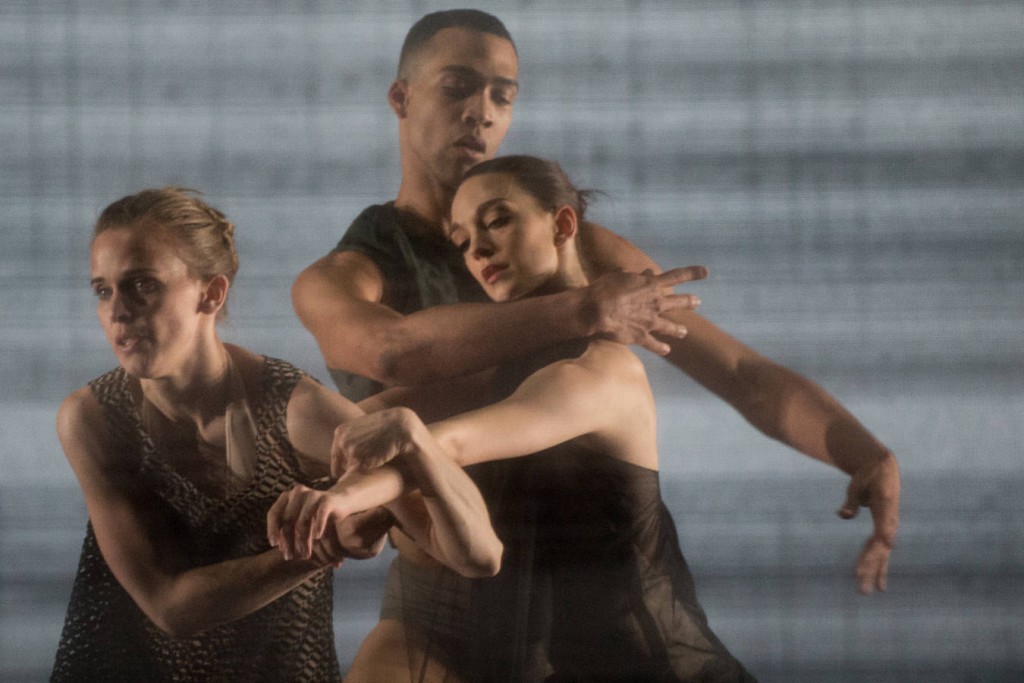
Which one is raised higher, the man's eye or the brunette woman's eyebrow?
the man's eye

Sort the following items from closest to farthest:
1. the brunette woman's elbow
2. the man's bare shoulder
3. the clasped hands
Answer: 1. the clasped hands
2. the brunette woman's elbow
3. the man's bare shoulder

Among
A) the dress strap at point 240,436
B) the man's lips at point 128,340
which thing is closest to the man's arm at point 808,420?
the dress strap at point 240,436

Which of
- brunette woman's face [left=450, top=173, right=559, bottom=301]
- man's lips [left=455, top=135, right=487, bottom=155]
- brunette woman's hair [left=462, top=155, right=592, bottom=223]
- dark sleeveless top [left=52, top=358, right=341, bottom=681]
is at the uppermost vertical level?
man's lips [left=455, top=135, right=487, bottom=155]

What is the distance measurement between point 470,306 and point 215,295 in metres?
0.41

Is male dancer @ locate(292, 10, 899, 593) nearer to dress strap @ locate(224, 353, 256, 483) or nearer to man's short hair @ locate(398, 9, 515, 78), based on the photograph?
man's short hair @ locate(398, 9, 515, 78)

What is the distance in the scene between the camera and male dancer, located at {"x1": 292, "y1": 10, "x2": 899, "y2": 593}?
72.6 inches

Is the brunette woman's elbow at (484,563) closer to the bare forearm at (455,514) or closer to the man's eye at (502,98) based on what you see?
the bare forearm at (455,514)

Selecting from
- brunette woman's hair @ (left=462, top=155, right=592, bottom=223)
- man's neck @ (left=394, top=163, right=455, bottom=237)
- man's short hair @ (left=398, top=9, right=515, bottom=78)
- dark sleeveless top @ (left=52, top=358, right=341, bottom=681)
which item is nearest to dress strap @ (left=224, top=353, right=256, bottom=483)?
dark sleeveless top @ (left=52, top=358, right=341, bottom=681)

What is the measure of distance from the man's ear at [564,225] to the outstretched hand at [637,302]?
0.09 metres

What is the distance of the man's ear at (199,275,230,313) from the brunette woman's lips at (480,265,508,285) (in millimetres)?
421

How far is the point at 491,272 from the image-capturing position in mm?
1859

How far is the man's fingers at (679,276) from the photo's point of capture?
184 centimetres

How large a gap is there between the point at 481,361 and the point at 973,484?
2.98 ft

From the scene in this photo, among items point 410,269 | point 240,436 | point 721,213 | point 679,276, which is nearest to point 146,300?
point 240,436
